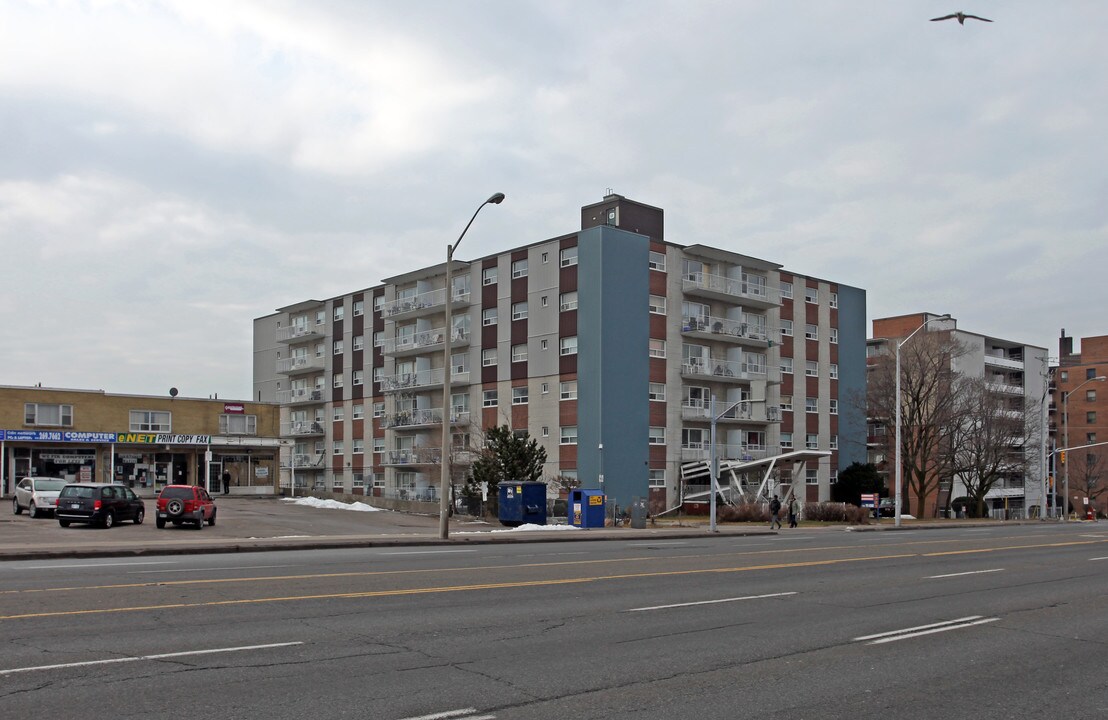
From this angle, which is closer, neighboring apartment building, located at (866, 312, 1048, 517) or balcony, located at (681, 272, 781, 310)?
balcony, located at (681, 272, 781, 310)

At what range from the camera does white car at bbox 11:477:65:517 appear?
38312 millimetres

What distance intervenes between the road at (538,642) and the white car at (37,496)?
22149mm

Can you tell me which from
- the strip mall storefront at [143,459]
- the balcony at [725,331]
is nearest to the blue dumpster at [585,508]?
the balcony at [725,331]

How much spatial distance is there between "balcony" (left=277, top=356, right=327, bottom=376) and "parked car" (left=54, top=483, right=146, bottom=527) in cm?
4942

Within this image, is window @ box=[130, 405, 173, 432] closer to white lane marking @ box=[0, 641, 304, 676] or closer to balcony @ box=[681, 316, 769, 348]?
balcony @ box=[681, 316, 769, 348]

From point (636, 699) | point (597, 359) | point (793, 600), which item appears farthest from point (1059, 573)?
point (597, 359)

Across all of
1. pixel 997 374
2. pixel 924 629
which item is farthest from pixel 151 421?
pixel 997 374

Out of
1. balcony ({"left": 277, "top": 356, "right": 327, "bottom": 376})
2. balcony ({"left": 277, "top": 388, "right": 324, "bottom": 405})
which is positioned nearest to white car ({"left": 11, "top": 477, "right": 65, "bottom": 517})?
balcony ({"left": 277, "top": 388, "right": 324, "bottom": 405})

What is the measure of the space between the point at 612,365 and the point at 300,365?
36528mm

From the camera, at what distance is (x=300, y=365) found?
282 ft

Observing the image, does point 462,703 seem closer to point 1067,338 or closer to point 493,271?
point 493,271

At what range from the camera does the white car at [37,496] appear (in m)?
38.3

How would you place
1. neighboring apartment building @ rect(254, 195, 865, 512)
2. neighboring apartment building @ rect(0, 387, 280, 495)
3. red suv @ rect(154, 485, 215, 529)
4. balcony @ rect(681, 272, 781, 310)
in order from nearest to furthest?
1. red suv @ rect(154, 485, 215, 529)
2. neighboring apartment building @ rect(0, 387, 280, 495)
3. neighboring apartment building @ rect(254, 195, 865, 512)
4. balcony @ rect(681, 272, 781, 310)

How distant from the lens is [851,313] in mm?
77938
